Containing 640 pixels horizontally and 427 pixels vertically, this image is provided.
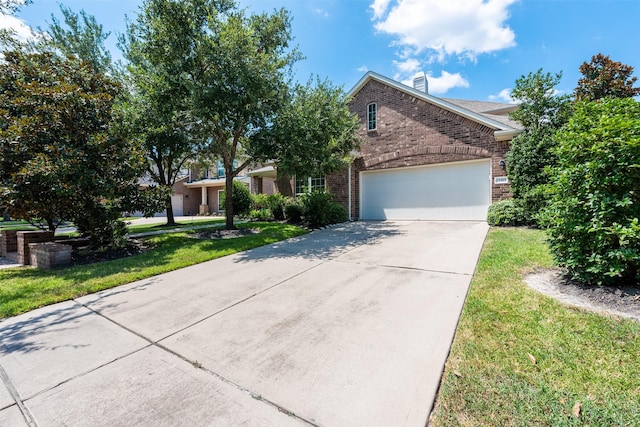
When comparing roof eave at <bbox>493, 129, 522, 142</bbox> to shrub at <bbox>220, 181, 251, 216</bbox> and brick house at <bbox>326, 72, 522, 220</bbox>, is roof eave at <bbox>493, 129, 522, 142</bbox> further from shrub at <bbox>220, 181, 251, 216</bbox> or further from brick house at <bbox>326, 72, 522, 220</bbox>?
shrub at <bbox>220, 181, 251, 216</bbox>

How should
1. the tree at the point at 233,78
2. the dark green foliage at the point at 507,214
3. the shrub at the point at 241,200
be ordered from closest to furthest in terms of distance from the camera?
the tree at the point at 233,78 → the dark green foliage at the point at 507,214 → the shrub at the point at 241,200

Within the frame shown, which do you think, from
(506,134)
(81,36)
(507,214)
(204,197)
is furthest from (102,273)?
(204,197)

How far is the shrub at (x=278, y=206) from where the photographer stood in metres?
13.0

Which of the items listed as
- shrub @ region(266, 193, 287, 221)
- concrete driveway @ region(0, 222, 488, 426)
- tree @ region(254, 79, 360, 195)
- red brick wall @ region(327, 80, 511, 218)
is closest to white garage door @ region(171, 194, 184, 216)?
shrub @ region(266, 193, 287, 221)

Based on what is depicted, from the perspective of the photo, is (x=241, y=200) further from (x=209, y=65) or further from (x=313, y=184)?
(x=209, y=65)

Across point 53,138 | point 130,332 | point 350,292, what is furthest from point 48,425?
point 53,138

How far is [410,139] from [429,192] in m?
2.51

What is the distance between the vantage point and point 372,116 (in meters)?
13.5

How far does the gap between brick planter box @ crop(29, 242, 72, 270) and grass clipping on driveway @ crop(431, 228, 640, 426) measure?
7.98 metres

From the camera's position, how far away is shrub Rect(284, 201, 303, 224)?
11969 millimetres

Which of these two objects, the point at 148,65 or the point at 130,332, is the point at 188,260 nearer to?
the point at 130,332

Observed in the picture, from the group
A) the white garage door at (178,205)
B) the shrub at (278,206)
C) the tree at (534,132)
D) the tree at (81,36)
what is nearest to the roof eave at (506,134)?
the tree at (534,132)

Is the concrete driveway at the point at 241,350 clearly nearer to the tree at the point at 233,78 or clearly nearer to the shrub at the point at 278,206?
the tree at the point at 233,78

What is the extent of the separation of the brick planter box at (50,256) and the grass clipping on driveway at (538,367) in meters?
7.98
